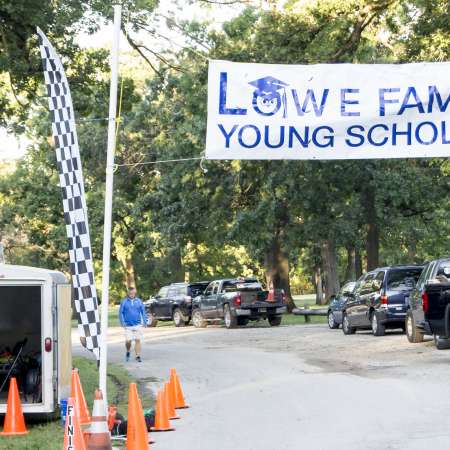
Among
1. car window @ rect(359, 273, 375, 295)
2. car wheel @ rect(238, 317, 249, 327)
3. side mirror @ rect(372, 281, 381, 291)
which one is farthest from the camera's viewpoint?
car wheel @ rect(238, 317, 249, 327)

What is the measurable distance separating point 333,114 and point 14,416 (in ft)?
17.3

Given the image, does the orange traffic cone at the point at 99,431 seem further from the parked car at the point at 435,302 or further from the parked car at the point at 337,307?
the parked car at the point at 337,307

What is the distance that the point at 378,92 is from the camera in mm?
11977

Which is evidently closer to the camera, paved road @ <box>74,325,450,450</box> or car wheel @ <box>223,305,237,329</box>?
paved road @ <box>74,325,450,450</box>

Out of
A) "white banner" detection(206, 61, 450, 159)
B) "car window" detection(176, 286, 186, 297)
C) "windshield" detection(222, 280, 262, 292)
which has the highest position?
"white banner" detection(206, 61, 450, 159)

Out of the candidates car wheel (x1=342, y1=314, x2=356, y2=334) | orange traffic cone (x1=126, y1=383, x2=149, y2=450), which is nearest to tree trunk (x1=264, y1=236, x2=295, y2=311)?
car wheel (x1=342, y1=314, x2=356, y2=334)

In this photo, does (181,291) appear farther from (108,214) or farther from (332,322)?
(108,214)

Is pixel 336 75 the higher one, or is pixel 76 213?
pixel 336 75

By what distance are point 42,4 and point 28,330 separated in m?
7.91

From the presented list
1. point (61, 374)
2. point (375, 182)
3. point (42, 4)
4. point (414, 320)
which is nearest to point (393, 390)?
point (61, 374)

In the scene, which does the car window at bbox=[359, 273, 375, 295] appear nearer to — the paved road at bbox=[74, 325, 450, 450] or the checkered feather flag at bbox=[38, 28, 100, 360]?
the paved road at bbox=[74, 325, 450, 450]

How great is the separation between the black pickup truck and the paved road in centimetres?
862

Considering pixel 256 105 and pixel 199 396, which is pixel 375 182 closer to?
pixel 199 396

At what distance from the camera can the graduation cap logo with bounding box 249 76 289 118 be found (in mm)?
11953
